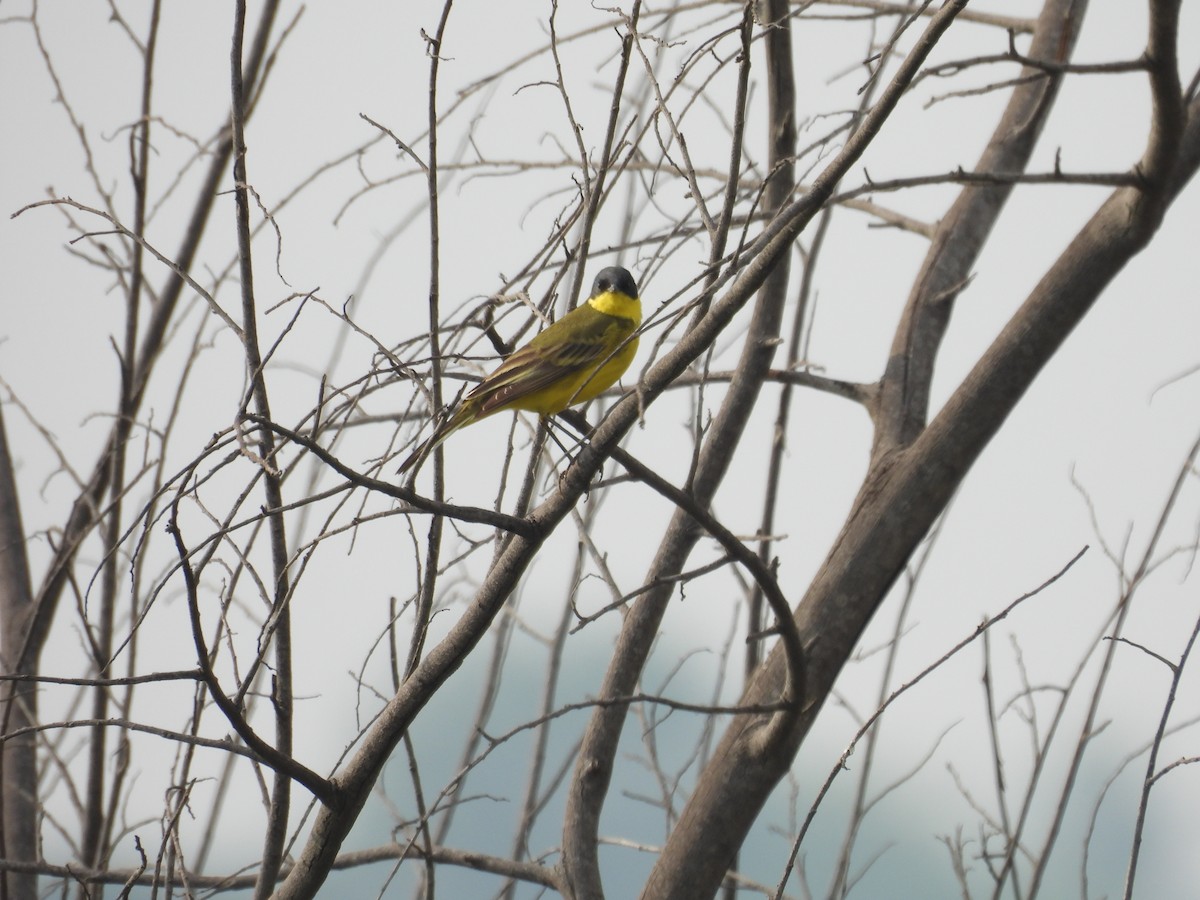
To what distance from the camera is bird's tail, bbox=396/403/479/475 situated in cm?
230

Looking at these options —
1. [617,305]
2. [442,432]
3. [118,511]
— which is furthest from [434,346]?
[617,305]

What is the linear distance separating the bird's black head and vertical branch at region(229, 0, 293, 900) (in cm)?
270

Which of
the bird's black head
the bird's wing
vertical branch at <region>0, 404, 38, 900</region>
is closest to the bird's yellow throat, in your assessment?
the bird's black head

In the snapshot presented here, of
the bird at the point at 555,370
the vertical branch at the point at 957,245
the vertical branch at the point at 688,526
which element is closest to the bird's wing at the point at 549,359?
the bird at the point at 555,370

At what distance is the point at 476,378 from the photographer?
257cm

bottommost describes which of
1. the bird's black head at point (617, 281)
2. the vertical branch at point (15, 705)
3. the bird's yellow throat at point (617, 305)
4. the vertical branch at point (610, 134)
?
the vertical branch at point (15, 705)

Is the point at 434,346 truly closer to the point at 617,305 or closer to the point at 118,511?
the point at 118,511

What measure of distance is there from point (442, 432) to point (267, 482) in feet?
1.16

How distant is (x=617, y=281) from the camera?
504cm

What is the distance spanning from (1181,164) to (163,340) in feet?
9.05

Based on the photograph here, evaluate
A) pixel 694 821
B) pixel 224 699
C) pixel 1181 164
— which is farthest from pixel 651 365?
pixel 1181 164

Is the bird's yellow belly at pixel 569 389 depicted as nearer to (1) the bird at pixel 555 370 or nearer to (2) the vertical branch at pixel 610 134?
(1) the bird at pixel 555 370

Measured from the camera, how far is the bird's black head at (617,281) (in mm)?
5031

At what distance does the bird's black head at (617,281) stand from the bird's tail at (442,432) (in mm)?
1439
